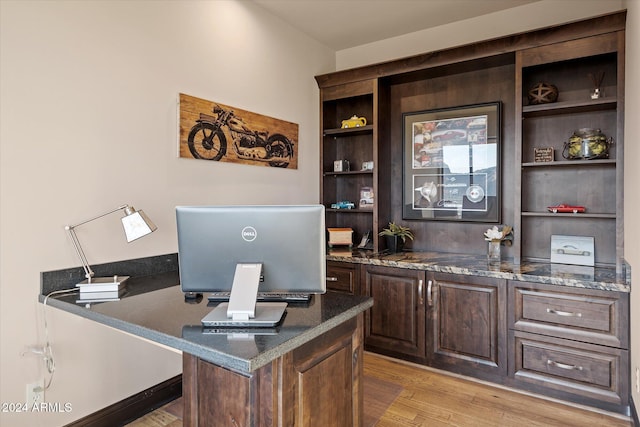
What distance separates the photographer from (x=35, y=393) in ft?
6.05

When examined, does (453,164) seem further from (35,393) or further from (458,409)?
(35,393)

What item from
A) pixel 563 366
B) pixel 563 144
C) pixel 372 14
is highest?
pixel 372 14

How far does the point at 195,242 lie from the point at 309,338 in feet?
1.88

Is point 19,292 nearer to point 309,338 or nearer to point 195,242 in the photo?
point 195,242

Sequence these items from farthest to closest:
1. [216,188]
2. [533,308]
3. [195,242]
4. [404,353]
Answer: [404,353], [216,188], [533,308], [195,242]

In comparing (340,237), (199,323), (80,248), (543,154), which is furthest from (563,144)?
(80,248)

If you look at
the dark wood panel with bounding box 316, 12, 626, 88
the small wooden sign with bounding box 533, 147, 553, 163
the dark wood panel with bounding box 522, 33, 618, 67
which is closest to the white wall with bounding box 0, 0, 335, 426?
the dark wood panel with bounding box 316, 12, 626, 88

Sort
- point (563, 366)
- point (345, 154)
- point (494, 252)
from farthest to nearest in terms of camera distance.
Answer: point (345, 154), point (494, 252), point (563, 366)

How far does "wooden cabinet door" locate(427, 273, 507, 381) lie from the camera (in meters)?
2.56

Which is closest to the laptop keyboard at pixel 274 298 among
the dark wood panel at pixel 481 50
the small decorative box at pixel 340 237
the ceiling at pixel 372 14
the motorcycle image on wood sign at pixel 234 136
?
the motorcycle image on wood sign at pixel 234 136

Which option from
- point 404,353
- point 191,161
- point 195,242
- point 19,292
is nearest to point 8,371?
point 19,292

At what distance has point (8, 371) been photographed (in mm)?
1766

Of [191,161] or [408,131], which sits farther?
[408,131]

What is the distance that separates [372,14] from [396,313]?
252cm
